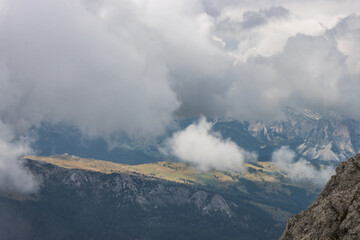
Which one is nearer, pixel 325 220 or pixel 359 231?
pixel 359 231

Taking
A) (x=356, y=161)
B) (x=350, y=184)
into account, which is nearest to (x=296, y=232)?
(x=350, y=184)

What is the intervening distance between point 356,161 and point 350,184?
812 centimetres

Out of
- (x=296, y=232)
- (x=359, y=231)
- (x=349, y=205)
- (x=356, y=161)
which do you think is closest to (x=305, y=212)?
(x=296, y=232)

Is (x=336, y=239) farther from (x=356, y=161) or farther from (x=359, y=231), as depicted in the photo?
(x=356, y=161)

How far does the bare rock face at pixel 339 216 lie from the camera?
280ft

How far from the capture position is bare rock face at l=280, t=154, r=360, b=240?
85438mm

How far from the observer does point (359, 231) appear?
79375mm

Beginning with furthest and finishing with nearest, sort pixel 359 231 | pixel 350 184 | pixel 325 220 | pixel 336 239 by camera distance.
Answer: pixel 350 184 → pixel 325 220 → pixel 336 239 → pixel 359 231

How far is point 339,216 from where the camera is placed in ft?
297

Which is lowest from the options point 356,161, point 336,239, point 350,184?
point 336,239

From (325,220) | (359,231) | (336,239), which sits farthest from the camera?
(325,220)

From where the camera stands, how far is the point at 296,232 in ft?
365

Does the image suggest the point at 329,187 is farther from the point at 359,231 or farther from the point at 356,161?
the point at 359,231

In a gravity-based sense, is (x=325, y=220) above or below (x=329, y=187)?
below
